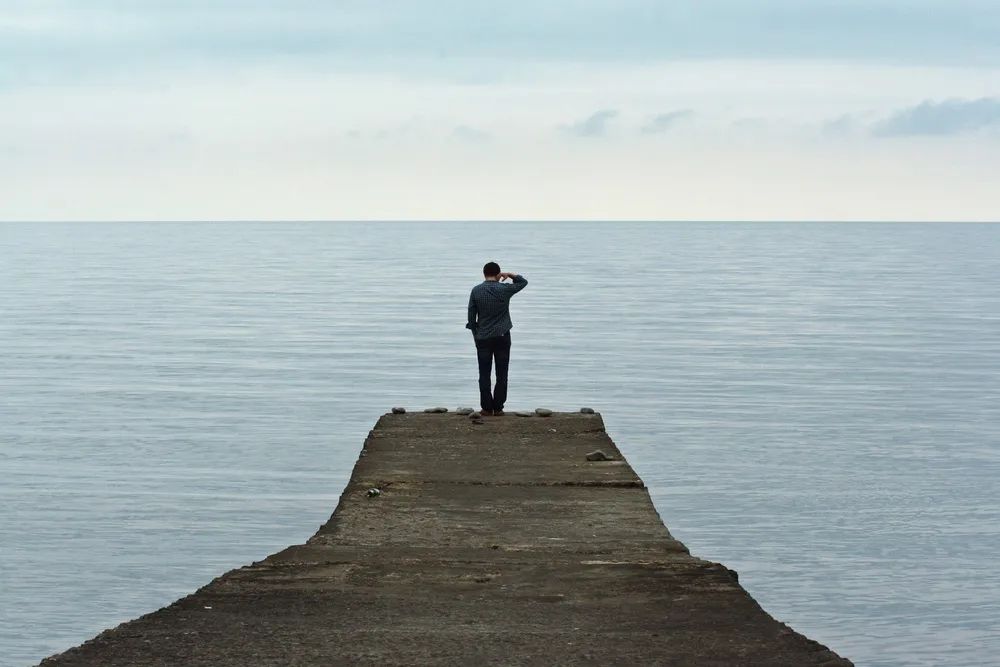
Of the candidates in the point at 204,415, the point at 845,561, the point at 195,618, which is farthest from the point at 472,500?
the point at 204,415

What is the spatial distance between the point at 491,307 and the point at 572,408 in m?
12.0

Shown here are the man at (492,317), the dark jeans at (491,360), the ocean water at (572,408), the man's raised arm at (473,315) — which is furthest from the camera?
the dark jeans at (491,360)

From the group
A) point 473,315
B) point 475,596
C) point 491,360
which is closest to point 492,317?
point 473,315

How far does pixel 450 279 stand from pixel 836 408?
5879cm

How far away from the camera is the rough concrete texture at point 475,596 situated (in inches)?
300

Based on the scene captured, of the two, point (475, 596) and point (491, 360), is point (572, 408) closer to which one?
point (491, 360)

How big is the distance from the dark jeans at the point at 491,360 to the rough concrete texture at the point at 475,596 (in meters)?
4.36

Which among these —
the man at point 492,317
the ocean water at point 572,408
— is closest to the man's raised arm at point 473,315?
the man at point 492,317

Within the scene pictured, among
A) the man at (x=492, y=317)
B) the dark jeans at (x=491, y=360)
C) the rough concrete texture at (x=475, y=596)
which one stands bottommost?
the rough concrete texture at (x=475, y=596)

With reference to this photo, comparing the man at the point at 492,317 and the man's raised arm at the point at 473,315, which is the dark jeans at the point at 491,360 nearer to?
the man at the point at 492,317

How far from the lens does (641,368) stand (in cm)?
3734

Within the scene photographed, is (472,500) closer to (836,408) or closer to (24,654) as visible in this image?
(24,654)

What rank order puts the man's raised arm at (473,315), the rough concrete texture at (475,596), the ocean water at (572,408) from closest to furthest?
1. the rough concrete texture at (475,596)
2. the ocean water at (572,408)
3. the man's raised arm at (473,315)

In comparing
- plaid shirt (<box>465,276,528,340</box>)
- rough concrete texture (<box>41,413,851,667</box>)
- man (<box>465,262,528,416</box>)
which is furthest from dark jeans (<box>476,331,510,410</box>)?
rough concrete texture (<box>41,413,851,667</box>)
